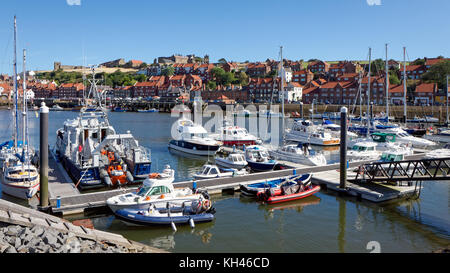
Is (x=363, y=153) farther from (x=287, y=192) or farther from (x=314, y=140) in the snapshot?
(x=314, y=140)

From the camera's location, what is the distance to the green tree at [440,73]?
300 ft

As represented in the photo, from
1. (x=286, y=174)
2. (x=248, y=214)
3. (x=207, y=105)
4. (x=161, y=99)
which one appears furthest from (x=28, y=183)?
(x=161, y=99)

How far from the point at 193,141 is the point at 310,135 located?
15920mm

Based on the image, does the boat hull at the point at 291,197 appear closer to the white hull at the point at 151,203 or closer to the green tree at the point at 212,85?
the white hull at the point at 151,203

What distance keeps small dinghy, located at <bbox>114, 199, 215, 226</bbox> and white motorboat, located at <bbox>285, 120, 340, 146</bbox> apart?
28069mm

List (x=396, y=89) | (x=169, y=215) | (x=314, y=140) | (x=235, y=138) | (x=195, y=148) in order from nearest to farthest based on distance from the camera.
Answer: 1. (x=169, y=215)
2. (x=195, y=148)
3. (x=235, y=138)
4. (x=314, y=140)
5. (x=396, y=89)

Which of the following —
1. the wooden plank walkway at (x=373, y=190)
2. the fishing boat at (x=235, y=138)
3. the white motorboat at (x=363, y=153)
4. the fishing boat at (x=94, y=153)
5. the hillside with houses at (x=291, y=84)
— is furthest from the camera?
the hillside with houses at (x=291, y=84)

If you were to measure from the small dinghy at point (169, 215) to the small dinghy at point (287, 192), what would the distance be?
12.6 feet

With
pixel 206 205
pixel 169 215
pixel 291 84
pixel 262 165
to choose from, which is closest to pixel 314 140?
pixel 262 165

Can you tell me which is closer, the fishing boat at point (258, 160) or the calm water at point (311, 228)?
the calm water at point (311, 228)

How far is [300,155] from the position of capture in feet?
94.1

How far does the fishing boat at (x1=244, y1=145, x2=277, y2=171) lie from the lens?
27188mm

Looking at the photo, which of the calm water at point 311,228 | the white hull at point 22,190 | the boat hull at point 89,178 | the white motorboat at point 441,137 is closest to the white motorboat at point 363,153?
the calm water at point 311,228

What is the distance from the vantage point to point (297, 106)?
339ft
